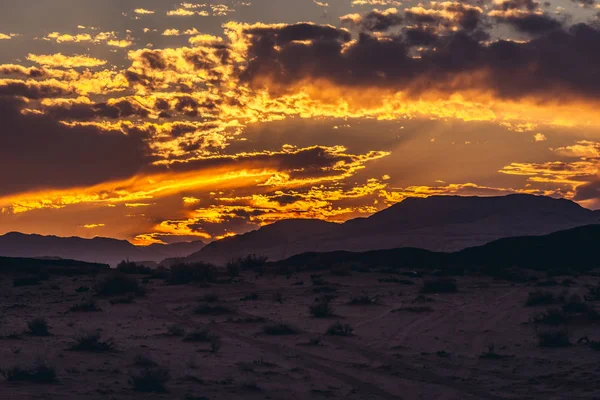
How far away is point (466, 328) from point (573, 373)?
7232 mm

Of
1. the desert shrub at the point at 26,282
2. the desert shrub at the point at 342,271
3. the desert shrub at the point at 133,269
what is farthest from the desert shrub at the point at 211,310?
the desert shrub at the point at 133,269

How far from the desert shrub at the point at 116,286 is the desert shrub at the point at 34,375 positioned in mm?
20843

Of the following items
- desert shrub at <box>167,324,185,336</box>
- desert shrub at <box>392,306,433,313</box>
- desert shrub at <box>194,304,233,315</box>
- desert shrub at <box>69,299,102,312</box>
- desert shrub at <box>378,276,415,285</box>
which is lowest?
desert shrub at <box>167,324,185,336</box>

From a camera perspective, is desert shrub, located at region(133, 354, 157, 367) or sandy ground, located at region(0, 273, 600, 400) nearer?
sandy ground, located at region(0, 273, 600, 400)

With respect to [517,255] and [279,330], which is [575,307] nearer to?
[279,330]

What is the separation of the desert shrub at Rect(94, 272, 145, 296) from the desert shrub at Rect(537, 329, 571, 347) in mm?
20586

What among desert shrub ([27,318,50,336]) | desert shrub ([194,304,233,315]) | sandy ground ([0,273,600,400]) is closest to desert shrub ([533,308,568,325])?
sandy ground ([0,273,600,400])

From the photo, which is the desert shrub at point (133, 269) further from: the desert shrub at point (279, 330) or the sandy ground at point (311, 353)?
the desert shrub at point (279, 330)

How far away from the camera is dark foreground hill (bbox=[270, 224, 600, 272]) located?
68.0m

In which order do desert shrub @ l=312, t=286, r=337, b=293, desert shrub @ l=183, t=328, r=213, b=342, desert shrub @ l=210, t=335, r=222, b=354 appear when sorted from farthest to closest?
desert shrub @ l=312, t=286, r=337, b=293
desert shrub @ l=183, t=328, r=213, b=342
desert shrub @ l=210, t=335, r=222, b=354

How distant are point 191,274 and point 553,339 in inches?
1002

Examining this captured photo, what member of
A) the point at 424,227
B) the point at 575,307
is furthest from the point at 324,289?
the point at 424,227

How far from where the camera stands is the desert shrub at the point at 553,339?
65.8 ft

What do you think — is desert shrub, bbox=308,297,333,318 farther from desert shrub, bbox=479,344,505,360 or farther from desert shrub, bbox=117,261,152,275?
desert shrub, bbox=117,261,152,275
